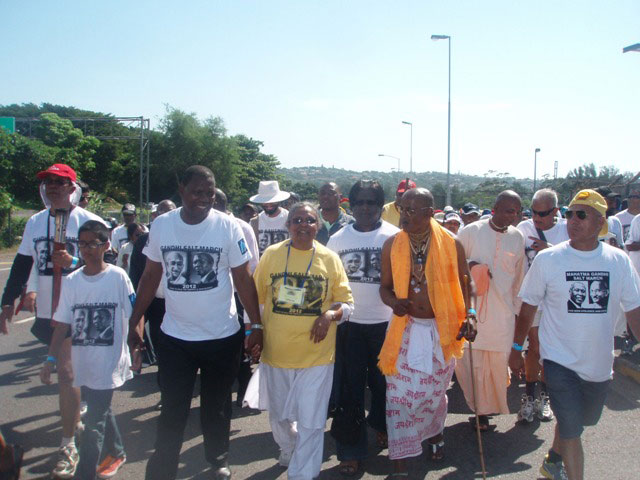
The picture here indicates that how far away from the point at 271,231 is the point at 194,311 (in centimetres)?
373

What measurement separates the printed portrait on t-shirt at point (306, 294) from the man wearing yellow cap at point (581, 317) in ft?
4.94

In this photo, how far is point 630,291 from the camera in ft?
12.2

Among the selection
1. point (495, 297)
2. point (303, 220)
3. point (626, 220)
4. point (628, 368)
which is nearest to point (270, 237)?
point (495, 297)

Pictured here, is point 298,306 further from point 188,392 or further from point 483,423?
point 483,423

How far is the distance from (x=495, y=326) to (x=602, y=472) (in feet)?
4.54

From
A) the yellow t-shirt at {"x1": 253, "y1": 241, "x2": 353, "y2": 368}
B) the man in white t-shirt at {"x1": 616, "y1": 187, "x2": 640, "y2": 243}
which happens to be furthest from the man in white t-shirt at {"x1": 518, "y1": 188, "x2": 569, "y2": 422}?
the man in white t-shirt at {"x1": 616, "y1": 187, "x2": 640, "y2": 243}

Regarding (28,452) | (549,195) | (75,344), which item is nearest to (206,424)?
(75,344)

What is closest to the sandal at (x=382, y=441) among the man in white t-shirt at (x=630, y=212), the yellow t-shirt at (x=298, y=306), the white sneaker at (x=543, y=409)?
the yellow t-shirt at (x=298, y=306)

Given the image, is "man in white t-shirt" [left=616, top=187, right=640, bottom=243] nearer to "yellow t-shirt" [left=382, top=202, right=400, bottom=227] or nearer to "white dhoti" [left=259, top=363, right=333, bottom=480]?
"yellow t-shirt" [left=382, top=202, right=400, bottom=227]

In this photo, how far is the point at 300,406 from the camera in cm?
401

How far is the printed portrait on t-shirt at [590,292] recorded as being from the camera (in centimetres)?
367

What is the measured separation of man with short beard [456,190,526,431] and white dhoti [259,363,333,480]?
1.71m

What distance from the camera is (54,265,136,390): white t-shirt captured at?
4020mm

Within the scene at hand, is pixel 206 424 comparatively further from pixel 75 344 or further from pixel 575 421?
pixel 575 421
